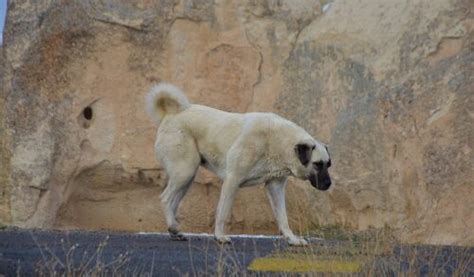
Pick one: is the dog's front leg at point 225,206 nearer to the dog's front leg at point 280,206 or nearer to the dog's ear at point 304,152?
the dog's front leg at point 280,206

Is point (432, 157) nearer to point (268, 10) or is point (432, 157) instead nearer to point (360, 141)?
point (360, 141)

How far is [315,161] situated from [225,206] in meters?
1.07

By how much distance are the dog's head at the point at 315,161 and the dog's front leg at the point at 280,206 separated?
14.7 inches

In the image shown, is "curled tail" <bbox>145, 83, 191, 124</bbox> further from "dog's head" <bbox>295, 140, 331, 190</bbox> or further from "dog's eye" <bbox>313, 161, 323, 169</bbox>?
"dog's eye" <bbox>313, 161, 323, 169</bbox>

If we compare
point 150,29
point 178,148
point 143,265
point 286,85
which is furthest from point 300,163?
point 150,29

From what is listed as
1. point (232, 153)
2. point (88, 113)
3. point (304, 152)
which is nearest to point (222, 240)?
point (232, 153)

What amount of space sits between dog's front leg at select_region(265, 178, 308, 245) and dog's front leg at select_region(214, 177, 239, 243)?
470 mm

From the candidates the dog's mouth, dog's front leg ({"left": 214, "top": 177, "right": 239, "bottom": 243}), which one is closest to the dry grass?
dog's front leg ({"left": 214, "top": 177, "right": 239, "bottom": 243})

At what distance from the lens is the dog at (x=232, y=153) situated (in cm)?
1040

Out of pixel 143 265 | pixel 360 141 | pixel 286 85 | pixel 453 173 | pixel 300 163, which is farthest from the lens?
pixel 286 85

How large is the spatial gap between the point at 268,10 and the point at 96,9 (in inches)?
107

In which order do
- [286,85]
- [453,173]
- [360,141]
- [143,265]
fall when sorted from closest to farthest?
[143,265] → [453,173] → [360,141] → [286,85]

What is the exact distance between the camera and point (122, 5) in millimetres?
15914

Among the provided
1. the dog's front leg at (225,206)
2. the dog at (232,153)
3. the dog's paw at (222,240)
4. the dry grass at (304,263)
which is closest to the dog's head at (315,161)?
the dog at (232,153)
